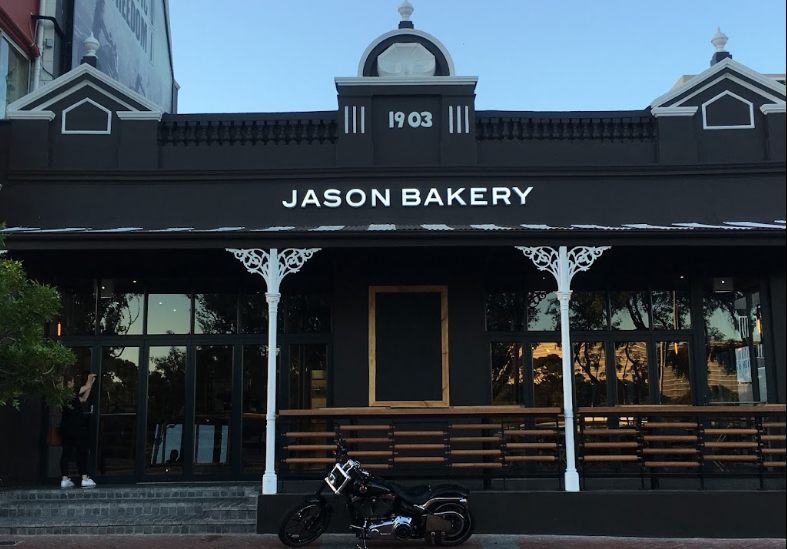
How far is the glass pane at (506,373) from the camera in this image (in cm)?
1177

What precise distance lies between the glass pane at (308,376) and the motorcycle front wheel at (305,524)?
3102mm

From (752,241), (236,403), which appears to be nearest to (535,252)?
(752,241)

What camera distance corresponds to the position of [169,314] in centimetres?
1213

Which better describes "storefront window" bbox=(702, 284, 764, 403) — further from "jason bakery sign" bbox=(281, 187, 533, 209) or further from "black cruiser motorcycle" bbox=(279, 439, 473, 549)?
"black cruiser motorcycle" bbox=(279, 439, 473, 549)

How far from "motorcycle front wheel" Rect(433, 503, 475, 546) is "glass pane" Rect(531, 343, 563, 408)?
309cm

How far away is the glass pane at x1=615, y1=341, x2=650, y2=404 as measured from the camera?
1179cm

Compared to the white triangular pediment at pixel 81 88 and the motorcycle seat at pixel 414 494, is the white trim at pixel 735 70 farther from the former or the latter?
the white triangular pediment at pixel 81 88

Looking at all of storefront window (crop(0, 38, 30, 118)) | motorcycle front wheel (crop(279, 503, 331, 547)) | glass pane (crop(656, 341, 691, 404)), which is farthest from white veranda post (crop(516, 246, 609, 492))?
storefront window (crop(0, 38, 30, 118))

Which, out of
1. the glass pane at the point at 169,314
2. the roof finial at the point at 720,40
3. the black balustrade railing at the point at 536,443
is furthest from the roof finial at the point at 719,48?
the glass pane at the point at 169,314

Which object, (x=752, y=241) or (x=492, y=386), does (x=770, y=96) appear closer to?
(x=752, y=241)

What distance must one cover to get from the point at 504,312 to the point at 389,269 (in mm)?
1771

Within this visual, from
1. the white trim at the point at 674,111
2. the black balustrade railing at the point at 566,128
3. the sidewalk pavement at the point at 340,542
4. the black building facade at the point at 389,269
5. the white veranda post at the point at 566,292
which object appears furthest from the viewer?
the black balustrade railing at the point at 566,128

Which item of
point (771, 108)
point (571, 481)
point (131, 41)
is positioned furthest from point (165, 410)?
point (771, 108)

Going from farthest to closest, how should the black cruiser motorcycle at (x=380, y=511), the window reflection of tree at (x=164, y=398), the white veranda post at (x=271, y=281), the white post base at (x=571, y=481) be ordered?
the window reflection of tree at (x=164, y=398), the white veranda post at (x=271, y=281), the white post base at (x=571, y=481), the black cruiser motorcycle at (x=380, y=511)
